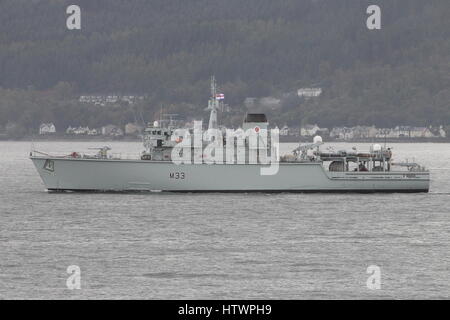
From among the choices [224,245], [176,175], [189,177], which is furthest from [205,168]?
[224,245]

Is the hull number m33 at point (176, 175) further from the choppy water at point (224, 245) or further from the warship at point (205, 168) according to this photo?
the choppy water at point (224, 245)

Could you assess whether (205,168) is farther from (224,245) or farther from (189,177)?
(224,245)

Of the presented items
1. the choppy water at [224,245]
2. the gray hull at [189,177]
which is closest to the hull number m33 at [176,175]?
the gray hull at [189,177]

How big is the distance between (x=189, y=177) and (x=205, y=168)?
140cm

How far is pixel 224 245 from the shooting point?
2202 inches

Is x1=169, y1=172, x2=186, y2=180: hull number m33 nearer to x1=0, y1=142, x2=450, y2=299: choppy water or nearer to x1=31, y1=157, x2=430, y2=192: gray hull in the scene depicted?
x1=31, y1=157, x2=430, y2=192: gray hull

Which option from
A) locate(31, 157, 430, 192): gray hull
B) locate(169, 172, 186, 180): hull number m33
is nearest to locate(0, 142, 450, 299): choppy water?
locate(31, 157, 430, 192): gray hull

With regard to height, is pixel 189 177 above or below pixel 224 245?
above

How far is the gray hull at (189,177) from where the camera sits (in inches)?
3167

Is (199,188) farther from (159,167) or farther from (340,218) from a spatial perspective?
(340,218)

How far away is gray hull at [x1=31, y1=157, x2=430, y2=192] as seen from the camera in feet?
264

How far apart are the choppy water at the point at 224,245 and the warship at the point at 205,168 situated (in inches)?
37.5

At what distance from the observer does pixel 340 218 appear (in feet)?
Result: 227

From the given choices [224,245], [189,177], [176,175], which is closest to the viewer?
[224,245]
